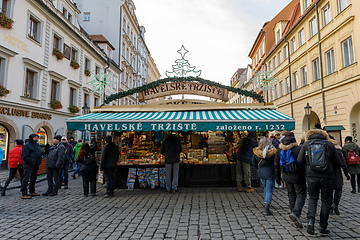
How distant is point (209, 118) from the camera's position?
275 inches

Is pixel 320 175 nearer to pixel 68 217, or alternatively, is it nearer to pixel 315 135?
pixel 315 135

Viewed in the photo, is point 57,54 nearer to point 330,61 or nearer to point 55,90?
point 55,90

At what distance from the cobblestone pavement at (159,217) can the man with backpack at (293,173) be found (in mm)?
343

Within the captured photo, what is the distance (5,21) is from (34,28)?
10.1 feet

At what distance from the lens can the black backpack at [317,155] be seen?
369 centimetres

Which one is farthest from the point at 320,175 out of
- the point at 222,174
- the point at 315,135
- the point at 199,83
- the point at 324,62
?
the point at 324,62

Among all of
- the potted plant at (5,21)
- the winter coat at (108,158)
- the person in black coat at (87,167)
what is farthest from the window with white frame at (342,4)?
the potted plant at (5,21)

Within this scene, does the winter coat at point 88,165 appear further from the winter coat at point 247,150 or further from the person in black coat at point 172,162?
the winter coat at point 247,150

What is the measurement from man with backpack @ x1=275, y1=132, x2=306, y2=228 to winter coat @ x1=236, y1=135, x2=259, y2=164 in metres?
2.63

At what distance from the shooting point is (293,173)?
421 centimetres

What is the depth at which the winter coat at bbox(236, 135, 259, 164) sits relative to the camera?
7180 mm

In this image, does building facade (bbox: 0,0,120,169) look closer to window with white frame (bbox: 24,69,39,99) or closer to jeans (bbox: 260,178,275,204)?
window with white frame (bbox: 24,69,39,99)

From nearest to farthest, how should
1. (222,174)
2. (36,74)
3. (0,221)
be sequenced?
(0,221), (222,174), (36,74)

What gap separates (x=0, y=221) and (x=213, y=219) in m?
4.33
